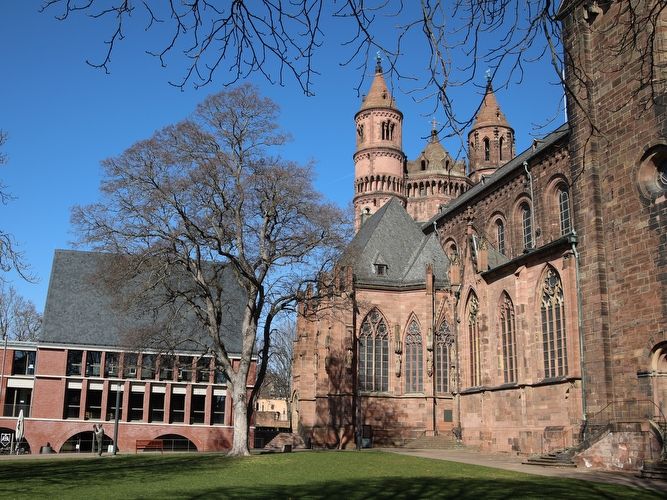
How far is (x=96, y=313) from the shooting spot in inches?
1825

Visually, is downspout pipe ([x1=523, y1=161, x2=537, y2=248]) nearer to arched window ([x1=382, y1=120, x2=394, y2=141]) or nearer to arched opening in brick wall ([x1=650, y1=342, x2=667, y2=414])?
arched opening in brick wall ([x1=650, y1=342, x2=667, y2=414])

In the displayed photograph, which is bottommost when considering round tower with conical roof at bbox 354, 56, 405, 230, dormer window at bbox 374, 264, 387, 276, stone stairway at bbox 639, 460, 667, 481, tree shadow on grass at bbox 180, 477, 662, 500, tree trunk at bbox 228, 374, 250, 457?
tree shadow on grass at bbox 180, 477, 662, 500

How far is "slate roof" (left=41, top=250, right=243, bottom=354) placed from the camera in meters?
44.8

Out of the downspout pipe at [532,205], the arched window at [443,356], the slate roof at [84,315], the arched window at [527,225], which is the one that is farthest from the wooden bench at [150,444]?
the downspout pipe at [532,205]

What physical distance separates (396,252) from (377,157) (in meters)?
21.7

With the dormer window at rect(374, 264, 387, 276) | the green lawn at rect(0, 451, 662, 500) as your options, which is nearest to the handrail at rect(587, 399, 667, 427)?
the green lawn at rect(0, 451, 662, 500)

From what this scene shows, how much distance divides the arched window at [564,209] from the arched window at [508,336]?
4827mm

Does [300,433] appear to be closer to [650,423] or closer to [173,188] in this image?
[173,188]

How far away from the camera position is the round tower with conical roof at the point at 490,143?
6588 cm

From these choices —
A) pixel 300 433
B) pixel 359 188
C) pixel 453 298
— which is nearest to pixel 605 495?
pixel 453 298

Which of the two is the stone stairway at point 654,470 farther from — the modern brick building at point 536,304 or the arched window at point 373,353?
the arched window at point 373,353

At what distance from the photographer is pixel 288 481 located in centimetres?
1747

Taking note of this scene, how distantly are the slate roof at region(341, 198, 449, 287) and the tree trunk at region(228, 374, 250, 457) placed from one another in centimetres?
1268

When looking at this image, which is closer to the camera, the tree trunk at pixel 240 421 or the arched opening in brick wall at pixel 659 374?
the arched opening in brick wall at pixel 659 374
